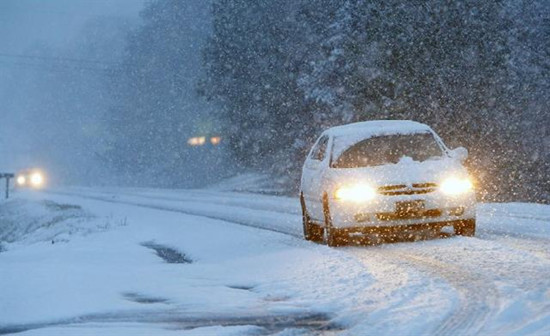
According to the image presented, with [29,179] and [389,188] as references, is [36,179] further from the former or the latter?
[389,188]

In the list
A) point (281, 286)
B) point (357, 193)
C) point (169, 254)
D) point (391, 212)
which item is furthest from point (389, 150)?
point (281, 286)

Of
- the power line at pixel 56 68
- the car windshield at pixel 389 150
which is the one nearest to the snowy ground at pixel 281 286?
the car windshield at pixel 389 150

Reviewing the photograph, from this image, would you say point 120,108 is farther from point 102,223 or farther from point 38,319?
point 38,319

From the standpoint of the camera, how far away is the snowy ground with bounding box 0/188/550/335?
22.8 ft

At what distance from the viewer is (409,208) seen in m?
12.6

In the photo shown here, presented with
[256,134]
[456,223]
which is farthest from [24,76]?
[456,223]

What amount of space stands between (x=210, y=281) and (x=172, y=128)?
194 ft

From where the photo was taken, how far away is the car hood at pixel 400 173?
12.8 meters

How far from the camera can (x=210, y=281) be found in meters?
9.68

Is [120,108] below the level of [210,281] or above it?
above

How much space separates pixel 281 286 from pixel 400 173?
4.33 metres

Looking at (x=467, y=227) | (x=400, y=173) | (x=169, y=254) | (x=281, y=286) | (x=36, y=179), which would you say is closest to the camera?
(x=281, y=286)

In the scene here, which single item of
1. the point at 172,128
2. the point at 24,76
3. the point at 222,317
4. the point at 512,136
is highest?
the point at 24,76

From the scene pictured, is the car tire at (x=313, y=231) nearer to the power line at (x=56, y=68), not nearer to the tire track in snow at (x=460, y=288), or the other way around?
the tire track in snow at (x=460, y=288)
